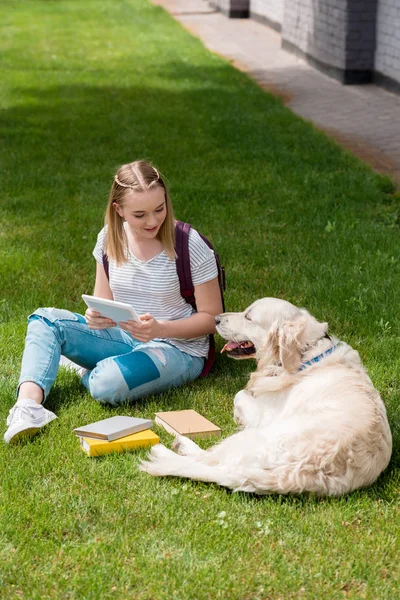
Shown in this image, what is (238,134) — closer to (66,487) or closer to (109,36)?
(66,487)

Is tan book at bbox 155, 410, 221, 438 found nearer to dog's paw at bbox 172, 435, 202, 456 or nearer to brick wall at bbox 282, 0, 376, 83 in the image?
dog's paw at bbox 172, 435, 202, 456

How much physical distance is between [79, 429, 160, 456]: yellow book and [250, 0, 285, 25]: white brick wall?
16673 mm

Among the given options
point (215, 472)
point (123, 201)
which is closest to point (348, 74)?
point (123, 201)

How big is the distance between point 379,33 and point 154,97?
12.5 feet

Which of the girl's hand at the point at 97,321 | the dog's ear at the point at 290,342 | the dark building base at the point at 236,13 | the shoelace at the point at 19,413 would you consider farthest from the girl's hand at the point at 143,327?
the dark building base at the point at 236,13

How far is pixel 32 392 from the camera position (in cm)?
481

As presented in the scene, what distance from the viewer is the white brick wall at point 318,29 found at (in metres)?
15.0

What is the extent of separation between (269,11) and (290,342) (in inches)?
731

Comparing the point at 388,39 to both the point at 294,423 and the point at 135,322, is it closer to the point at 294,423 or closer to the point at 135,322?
the point at 135,322

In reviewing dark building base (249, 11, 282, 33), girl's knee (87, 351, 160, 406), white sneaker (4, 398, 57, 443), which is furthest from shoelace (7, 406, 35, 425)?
dark building base (249, 11, 282, 33)

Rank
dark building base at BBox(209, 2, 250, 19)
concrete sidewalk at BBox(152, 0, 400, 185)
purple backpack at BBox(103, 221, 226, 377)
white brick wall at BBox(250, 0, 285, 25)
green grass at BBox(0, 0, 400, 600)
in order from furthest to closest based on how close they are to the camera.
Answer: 1. dark building base at BBox(209, 2, 250, 19)
2. white brick wall at BBox(250, 0, 285, 25)
3. concrete sidewalk at BBox(152, 0, 400, 185)
4. purple backpack at BBox(103, 221, 226, 377)
5. green grass at BBox(0, 0, 400, 600)

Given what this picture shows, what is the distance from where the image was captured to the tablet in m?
4.65

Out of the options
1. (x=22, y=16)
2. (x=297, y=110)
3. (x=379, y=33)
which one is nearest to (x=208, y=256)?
(x=297, y=110)

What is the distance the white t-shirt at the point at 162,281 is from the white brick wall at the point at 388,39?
9.72 m
